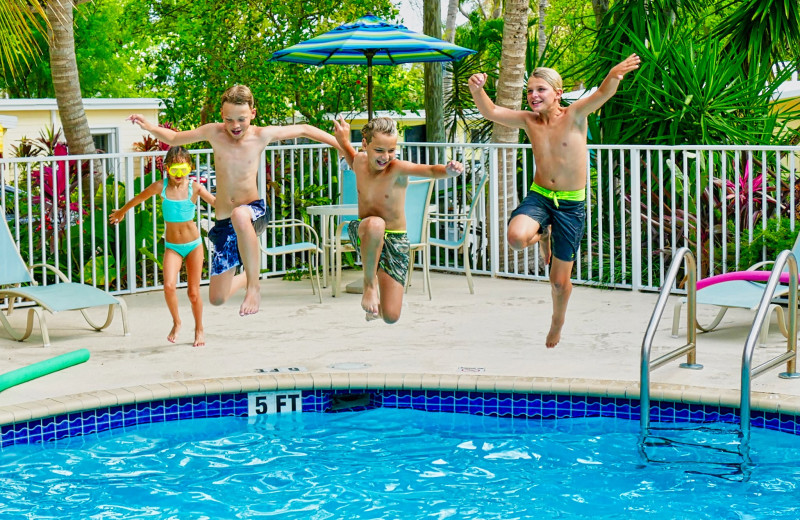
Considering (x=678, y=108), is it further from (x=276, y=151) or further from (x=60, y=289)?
(x=60, y=289)

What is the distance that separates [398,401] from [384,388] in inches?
4.8

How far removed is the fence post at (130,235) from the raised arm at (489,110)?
4753mm

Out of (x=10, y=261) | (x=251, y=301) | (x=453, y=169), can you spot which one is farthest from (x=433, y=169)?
(x=10, y=261)

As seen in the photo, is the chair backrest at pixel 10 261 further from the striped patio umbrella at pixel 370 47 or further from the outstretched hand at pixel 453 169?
the outstretched hand at pixel 453 169

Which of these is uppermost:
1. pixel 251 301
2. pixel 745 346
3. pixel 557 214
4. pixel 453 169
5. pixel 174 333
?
pixel 453 169

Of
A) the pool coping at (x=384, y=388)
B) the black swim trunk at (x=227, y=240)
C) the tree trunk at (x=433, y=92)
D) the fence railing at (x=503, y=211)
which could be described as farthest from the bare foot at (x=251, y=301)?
the tree trunk at (x=433, y=92)

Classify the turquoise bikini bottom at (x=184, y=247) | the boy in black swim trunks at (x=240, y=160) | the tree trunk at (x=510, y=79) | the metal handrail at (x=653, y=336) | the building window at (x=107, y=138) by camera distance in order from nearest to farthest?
the metal handrail at (x=653, y=336)
the boy in black swim trunks at (x=240, y=160)
the turquoise bikini bottom at (x=184, y=247)
the tree trunk at (x=510, y=79)
the building window at (x=107, y=138)

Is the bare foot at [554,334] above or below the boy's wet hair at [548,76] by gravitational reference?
below

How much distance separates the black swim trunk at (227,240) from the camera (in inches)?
269

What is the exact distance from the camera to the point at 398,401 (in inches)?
288

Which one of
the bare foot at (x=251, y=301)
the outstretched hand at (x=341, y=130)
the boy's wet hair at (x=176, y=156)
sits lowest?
the bare foot at (x=251, y=301)

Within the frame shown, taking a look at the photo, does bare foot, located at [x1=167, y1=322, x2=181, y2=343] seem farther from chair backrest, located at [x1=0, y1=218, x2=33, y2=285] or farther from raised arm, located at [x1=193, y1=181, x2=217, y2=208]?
chair backrest, located at [x1=0, y1=218, x2=33, y2=285]

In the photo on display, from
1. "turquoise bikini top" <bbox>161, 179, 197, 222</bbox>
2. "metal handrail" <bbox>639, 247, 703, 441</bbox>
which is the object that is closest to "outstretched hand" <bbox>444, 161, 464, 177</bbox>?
"metal handrail" <bbox>639, 247, 703, 441</bbox>

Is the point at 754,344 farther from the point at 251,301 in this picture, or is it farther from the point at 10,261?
the point at 10,261
